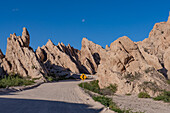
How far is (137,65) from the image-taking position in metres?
21.0

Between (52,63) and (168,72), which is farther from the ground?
(52,63)

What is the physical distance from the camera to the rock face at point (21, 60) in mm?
42812

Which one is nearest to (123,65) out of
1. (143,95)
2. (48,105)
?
(143,95)

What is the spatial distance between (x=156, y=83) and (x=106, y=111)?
12.5 meters

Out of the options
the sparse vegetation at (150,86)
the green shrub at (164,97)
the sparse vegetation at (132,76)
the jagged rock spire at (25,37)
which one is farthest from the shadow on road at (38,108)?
the jagged rock spire at (25,37)

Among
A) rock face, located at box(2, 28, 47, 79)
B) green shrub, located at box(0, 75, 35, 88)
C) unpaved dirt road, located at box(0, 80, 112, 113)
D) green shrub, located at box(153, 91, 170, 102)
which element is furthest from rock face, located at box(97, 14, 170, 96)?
rock face, located at box(2, 28, 47, 79)

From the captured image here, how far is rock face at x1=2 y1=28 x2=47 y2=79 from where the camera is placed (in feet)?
140

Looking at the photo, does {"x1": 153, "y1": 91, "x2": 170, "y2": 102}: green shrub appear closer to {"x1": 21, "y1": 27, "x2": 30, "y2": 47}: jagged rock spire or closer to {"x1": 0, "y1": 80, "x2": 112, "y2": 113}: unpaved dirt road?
{"x1": 0, "y1": 80, "x2": 112, "y2": 113}: unpaved dirt road

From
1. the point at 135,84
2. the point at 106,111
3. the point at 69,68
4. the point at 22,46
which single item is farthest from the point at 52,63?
the point at 106,111

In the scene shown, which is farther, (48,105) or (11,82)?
(11,82)

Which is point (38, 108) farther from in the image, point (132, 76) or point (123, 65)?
point (123, 65)

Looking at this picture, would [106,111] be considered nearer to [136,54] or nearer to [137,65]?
[137,65]

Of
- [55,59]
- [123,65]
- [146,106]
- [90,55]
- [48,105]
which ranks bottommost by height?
[146,106]

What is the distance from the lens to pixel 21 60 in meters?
46.5
